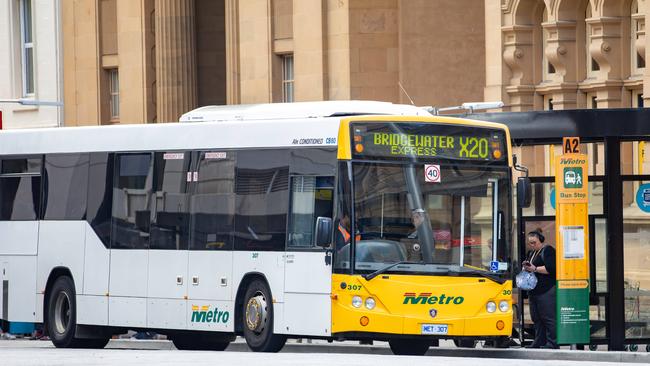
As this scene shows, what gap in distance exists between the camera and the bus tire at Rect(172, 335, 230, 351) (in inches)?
1009

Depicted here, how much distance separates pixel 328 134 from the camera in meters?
21.9

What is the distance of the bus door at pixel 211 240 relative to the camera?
76.1 feet

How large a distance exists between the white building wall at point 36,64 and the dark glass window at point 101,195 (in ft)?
87.4

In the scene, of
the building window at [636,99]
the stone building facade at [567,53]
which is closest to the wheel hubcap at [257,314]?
the stone building facade at [567,53]

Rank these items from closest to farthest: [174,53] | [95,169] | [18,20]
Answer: [95,169] < [174,53] < [18,20]

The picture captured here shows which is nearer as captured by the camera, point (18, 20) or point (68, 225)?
point (68, 225)

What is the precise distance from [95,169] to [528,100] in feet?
41.0

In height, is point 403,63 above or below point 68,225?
above

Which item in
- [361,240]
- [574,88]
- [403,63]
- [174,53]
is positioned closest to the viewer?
[361,240]

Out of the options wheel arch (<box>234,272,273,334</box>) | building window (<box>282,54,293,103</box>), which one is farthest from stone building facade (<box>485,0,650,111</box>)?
wheel arch (<box>234,272,273,334</box>)

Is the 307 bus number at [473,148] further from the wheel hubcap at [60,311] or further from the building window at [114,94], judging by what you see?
the building window at [114,94]

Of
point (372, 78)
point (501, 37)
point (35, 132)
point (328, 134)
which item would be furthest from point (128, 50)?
point (328, 134)

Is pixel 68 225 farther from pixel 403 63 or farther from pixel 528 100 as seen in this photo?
pixel 403 63

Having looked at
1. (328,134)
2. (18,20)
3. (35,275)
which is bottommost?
(35,275)
